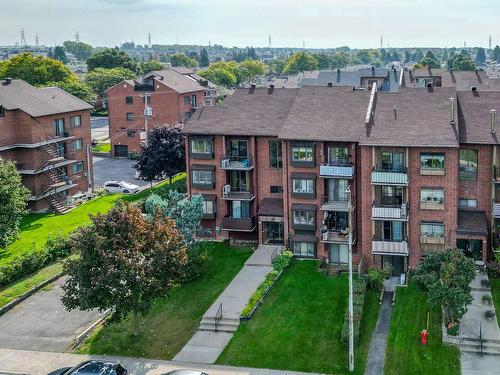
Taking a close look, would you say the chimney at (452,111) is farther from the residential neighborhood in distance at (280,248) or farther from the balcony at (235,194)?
the balcony at (235,194)

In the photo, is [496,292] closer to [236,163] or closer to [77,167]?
[236,163]

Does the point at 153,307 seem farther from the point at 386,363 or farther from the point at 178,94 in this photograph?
the point at 178,94

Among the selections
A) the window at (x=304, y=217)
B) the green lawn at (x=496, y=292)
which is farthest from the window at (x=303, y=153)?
the green lawn at (x=496, y=292)

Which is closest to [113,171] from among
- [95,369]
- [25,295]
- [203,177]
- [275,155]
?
[203,177]

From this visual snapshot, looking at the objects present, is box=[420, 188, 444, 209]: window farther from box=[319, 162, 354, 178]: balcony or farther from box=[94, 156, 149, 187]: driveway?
box=[94, 156, 149, 187]: driveway

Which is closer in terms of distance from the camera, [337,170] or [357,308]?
[357,308]

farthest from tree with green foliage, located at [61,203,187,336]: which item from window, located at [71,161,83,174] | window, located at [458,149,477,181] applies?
window, located at [71,161,83,174]
